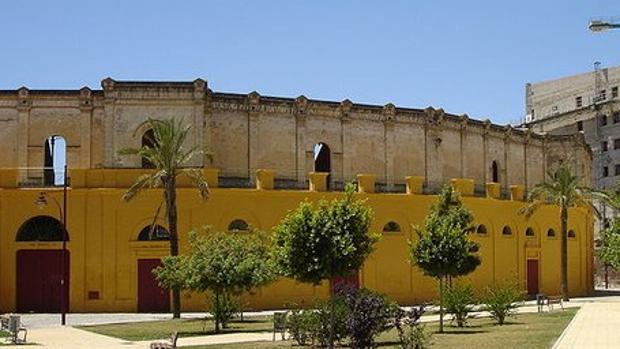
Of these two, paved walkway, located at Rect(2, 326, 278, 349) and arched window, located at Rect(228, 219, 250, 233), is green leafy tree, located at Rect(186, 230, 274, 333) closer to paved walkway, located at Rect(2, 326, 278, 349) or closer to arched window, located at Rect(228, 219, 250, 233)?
paved walkway, located at Rect(2, 326, 278, 349)

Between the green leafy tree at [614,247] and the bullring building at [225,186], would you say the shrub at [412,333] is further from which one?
the bullring building at [225,186]

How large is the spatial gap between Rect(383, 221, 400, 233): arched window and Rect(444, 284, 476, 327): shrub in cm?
1605

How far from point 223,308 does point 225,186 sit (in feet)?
49.4

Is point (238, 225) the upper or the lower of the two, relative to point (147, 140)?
lower

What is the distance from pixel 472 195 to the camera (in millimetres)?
59062

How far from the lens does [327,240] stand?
27484mm

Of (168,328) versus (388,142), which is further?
(388,142)

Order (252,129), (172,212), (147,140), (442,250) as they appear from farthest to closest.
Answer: (252,129) < (147,140) < (172,212) < (442,250)

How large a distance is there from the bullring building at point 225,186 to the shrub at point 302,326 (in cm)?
1882

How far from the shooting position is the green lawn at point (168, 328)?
34.7 metres

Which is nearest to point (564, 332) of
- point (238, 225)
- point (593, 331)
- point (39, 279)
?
point (593, 331)

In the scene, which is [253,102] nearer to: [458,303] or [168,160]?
[168,160]

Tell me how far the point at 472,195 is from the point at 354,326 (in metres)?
36.0

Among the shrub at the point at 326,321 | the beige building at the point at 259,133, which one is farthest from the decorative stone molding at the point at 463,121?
the shrub at the point at 326,321
